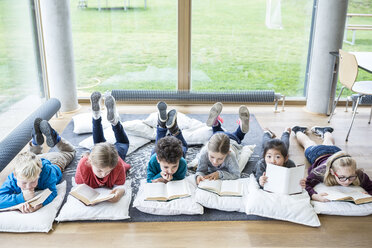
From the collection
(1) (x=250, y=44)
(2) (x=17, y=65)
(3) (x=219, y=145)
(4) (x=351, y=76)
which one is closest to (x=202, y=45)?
(1) (x=250, y=44)

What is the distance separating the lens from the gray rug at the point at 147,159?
2619mm

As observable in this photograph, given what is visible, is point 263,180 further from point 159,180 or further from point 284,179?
point 159,180

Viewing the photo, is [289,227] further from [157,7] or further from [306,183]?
[157,7]

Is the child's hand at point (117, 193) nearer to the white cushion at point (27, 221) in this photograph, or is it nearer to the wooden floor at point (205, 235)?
the wooden floor at point (205, 235)

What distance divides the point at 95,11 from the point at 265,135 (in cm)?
249

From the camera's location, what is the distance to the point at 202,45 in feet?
15.8

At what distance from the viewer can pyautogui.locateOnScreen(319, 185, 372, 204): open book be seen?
2682 mm

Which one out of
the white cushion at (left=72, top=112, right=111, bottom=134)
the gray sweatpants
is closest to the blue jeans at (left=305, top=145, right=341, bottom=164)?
the white cushion at (left=72, top=112, right=111, bottom=134)

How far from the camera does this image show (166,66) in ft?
16.1

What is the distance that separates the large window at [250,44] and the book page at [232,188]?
7.42 feet

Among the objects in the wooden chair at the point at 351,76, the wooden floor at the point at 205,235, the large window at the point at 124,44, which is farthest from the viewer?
the large window at the point at 124,44

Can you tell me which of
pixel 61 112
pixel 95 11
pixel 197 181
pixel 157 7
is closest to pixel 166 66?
pixel 157 7

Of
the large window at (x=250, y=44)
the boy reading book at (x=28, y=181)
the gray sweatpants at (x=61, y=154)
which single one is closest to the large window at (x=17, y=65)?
the gray sweatpants at (x=61, y=154)

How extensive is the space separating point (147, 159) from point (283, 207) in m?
1.27
